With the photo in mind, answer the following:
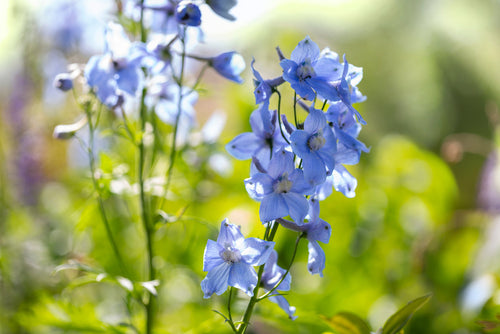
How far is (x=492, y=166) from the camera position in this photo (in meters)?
1.14

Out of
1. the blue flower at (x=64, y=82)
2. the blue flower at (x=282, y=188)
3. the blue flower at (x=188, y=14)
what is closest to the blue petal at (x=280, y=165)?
the blue flower at (x=282, y=188)

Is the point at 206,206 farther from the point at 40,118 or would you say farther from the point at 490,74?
the point at 490,74

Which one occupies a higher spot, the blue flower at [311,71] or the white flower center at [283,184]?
the blue flower at [311,71]

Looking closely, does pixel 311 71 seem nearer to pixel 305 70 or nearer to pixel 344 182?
pixel 305 70

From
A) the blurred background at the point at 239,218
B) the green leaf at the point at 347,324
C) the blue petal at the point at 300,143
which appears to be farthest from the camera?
the blurred background at the point at 239,218

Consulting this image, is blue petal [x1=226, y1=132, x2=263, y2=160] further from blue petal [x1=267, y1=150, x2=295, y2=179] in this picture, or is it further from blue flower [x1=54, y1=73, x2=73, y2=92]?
blue flower [x1=54, y1=73, x2=73, y2=92]

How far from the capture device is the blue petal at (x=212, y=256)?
419mm

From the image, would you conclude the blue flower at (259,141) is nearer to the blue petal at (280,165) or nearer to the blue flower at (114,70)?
the blue petal at (280,165)

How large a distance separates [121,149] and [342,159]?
0.56 metres

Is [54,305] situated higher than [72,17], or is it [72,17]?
[72,17]

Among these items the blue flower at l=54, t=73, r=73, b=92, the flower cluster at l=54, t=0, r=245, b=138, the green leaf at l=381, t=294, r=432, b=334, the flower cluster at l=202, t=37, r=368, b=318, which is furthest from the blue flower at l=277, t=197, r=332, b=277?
the blue flower at l=54, t=73, r=73, b=92

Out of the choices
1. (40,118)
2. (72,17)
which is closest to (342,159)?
(72,17)

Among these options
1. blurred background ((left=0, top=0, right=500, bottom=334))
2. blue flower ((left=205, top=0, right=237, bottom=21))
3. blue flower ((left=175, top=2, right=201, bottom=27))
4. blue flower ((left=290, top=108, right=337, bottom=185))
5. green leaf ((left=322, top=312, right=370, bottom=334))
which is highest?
blue flower ((left=205, top=0, right=237, bottom=21))

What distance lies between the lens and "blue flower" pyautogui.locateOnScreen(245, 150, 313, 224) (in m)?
0.42
